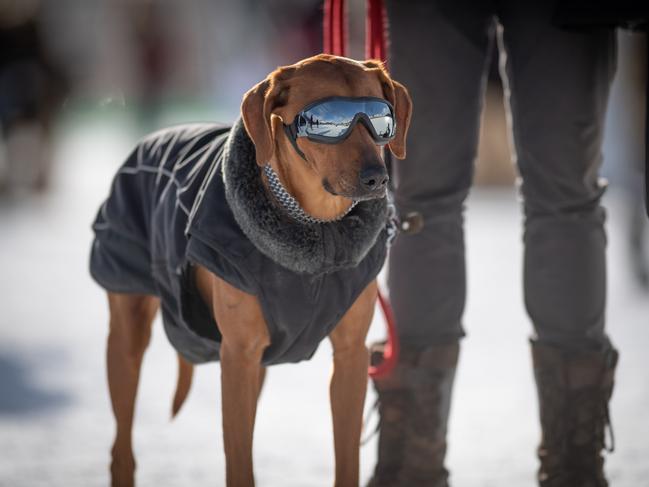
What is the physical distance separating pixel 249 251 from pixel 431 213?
804mm

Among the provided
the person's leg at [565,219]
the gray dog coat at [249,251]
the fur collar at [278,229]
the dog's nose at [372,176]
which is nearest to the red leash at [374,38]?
the person's leg at [565,219]

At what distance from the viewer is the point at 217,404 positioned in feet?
13.9

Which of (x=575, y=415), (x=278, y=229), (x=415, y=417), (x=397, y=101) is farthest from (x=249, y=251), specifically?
(x=575, y=415)

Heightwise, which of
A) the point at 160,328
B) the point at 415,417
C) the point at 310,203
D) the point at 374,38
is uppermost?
the point at 374,38

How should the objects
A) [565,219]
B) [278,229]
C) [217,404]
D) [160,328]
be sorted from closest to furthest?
1. [278,229]
2. [565,219]
3. [217,404]
4. [160,328]

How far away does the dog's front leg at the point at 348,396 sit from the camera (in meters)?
2.66

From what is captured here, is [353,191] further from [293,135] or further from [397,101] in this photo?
[397,101]

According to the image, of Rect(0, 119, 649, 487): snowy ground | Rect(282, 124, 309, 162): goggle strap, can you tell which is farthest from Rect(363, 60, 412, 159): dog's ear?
Rect(0, 119, 649, 487): snowy ground

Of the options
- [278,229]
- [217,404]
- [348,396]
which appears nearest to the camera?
[278,229]

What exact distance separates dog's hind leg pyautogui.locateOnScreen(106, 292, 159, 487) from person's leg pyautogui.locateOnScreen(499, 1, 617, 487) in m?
1.13

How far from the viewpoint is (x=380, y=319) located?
603 centimetres

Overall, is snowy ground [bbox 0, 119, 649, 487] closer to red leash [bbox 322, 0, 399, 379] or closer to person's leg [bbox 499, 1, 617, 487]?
person's leg [bbox 499, 1, 617, 487]

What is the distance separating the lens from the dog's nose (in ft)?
7.54

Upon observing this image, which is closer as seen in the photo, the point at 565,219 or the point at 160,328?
the point at 565,219
